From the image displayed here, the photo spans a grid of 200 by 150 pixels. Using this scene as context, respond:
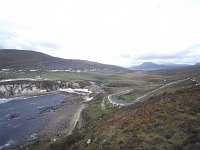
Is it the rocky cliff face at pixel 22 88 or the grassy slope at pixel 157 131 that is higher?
the grassy slope at pixel 157 131

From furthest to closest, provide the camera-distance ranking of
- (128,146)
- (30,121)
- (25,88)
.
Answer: (25,88) → (30,121) → (128,146)

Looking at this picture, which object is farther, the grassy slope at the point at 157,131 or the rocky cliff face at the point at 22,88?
the rocky cliff face at the point at 22,88

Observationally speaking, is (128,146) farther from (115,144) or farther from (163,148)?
(163,148)

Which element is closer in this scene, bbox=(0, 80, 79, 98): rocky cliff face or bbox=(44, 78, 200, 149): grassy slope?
bbox=(44, 78, 200, 149): grassy slope

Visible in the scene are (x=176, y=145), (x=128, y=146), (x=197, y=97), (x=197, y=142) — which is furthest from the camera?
(x=197, y=97)

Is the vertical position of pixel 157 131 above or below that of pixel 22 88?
above

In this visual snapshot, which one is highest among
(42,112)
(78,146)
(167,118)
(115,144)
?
(167,118)

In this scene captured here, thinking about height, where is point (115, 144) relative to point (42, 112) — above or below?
above

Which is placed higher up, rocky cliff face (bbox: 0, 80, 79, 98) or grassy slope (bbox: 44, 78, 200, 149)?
grassy slope (bbox: 44, 78, 200, 149)

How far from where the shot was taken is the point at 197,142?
23.3 m

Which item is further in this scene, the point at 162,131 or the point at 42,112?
the point at 42,112

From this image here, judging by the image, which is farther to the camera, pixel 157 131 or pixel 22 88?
pixel 22 88

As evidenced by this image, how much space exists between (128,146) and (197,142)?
7860mm

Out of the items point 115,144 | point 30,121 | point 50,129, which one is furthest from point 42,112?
point 115,144
